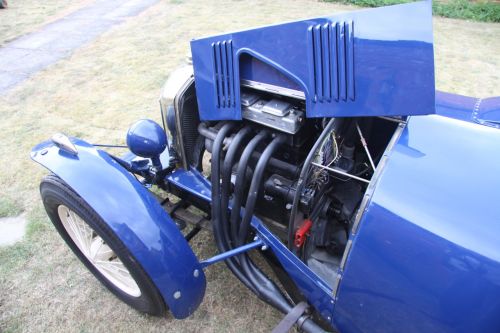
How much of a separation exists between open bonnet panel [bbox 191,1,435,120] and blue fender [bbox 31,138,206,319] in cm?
70

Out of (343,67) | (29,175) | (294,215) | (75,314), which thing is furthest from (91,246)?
(343,67)

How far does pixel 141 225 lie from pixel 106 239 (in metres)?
0.24

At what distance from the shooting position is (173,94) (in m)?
2.28

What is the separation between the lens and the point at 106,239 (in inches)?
69.9

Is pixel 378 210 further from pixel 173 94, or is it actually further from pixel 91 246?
pixel 91 246

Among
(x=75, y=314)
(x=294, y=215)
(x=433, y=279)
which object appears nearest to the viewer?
(x=433, y=279)

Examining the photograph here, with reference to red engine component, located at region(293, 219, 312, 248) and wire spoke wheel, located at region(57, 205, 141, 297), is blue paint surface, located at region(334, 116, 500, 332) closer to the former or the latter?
red engine component, located at region(293, 219, 312, 248)

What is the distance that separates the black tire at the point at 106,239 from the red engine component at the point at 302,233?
775 mm

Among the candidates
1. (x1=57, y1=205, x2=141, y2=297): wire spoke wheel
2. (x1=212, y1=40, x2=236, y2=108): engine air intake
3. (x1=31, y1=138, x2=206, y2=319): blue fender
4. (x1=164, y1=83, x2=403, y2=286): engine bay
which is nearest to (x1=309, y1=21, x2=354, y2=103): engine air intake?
(x1=164, y1=83, x2=403, y2=286): engine bay

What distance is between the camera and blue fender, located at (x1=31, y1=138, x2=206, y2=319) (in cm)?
167

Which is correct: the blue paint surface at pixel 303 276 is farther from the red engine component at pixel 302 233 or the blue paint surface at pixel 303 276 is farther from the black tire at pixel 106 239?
the black tire at pixel 106 239

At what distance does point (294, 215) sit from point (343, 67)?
0.72 meters

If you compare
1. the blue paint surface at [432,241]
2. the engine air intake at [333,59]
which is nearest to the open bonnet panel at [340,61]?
the engine air intake at [333,59]

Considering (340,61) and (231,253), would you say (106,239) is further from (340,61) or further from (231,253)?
(340,61)
